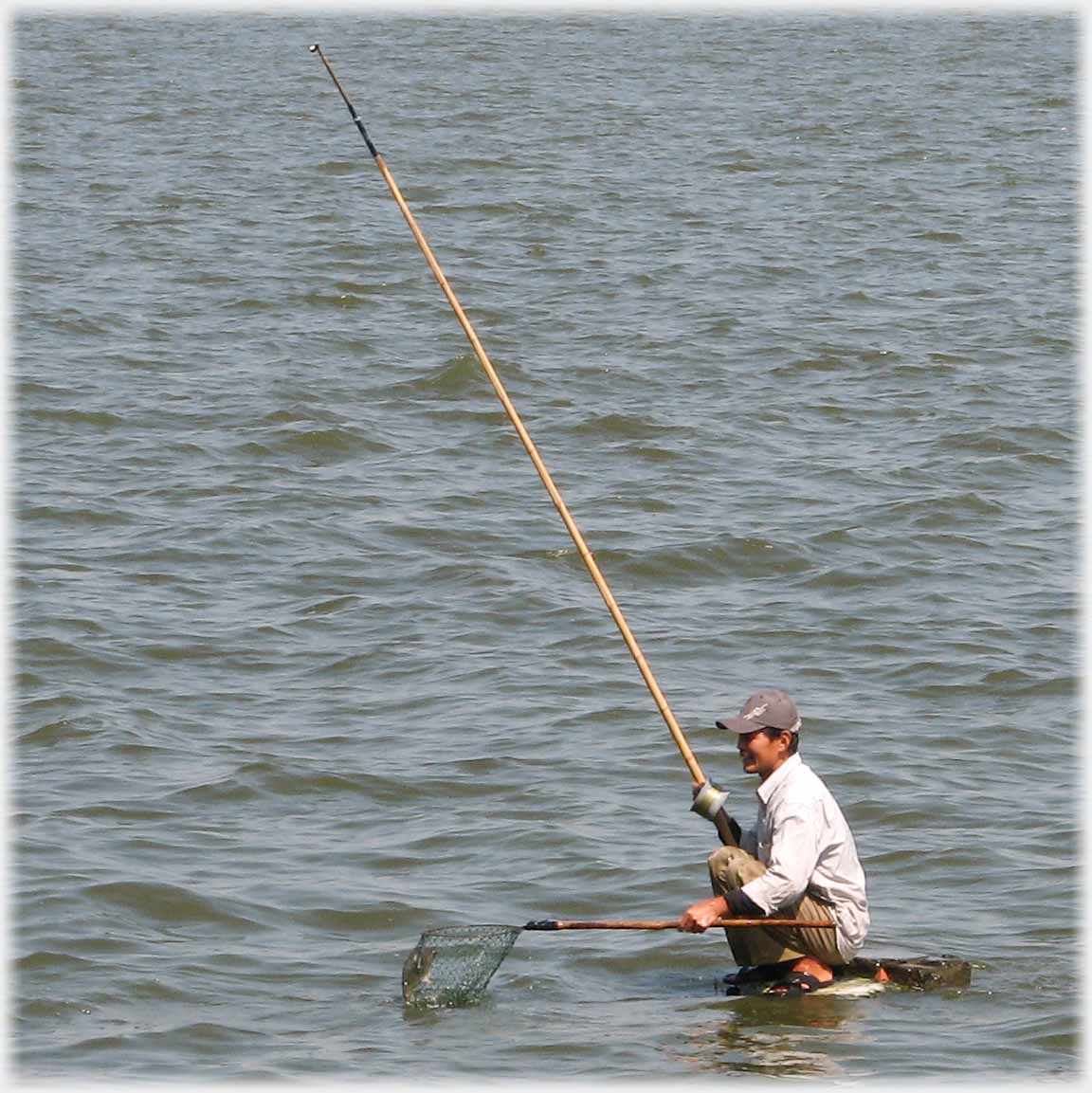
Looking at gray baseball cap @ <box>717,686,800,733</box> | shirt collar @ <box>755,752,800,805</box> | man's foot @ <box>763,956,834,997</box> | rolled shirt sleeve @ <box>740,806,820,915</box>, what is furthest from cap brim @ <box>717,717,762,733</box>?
man's foot @ <box>763,956,834,997</box>

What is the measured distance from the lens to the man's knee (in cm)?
718

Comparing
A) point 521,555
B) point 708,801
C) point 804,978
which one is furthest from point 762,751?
point 521,555

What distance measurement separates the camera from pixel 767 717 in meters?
7.27

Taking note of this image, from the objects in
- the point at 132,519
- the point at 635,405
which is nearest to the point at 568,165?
the point at 635,405

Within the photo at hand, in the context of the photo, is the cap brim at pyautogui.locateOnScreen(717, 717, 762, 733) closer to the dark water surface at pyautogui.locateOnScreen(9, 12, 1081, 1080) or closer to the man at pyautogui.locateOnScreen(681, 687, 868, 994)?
the man at pyautogui.locateOnScreen(681, 687, 868, 994)

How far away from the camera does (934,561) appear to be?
41.8 ft

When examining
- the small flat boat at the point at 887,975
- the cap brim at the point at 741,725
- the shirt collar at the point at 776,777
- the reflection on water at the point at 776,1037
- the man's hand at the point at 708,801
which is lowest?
the reflection on water at the point at 776,1037

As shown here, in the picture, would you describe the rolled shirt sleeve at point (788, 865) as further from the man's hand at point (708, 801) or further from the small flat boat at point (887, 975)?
the small flat boat at point (887, 975)

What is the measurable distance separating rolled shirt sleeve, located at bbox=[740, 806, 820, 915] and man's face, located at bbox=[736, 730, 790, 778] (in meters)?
0.23

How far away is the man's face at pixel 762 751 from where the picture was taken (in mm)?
7301

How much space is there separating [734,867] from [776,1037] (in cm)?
53

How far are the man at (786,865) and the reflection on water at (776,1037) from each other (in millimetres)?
103

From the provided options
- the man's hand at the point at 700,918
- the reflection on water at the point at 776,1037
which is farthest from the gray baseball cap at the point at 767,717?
the reflection on water at the point at 776,1037

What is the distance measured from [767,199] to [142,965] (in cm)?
1412
